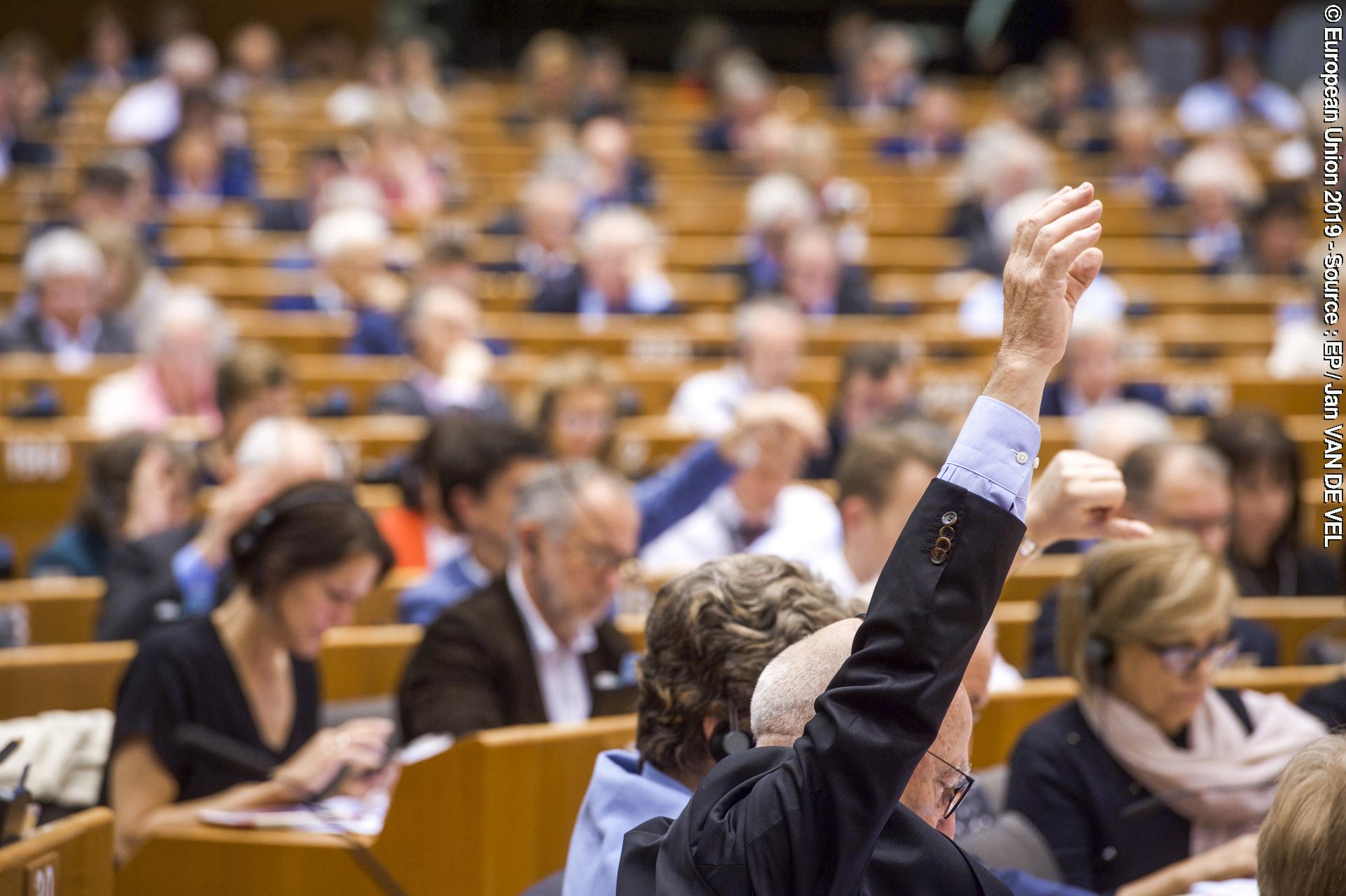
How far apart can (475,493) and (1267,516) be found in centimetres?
203

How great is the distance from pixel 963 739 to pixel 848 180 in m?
7.73

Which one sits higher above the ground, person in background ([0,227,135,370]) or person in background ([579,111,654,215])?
person in background ([579,111,654,215])

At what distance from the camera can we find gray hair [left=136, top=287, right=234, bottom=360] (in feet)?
16.2

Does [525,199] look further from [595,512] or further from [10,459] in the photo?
[595,512]

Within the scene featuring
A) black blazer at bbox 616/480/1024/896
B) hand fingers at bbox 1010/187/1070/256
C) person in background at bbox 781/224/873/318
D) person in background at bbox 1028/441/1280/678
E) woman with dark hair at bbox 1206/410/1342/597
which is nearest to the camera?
black blazer at bbox 616/480/1024/896

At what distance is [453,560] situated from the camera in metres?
3.32

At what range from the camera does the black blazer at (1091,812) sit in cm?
219

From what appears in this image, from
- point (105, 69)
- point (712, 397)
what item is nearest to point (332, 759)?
point (712, 397)

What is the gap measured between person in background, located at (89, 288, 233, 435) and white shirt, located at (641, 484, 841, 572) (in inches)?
67.7

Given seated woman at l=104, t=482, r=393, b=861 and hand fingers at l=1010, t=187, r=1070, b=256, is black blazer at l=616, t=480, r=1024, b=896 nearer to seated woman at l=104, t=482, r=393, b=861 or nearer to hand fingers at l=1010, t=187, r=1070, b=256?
hand fingers at l=1010, t=187, r=1070, b=256

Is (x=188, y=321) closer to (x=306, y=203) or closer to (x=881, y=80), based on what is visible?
(x=306, y=203)

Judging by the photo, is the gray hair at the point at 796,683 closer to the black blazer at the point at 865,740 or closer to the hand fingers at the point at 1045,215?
the black blazer at the point at 865,740

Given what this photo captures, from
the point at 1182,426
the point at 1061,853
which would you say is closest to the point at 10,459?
the point at 1061,853

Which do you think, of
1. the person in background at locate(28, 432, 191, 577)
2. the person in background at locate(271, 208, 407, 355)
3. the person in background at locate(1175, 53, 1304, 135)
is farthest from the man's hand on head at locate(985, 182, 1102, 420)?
the person in background at locate(1175, 53, 1304, 135)
